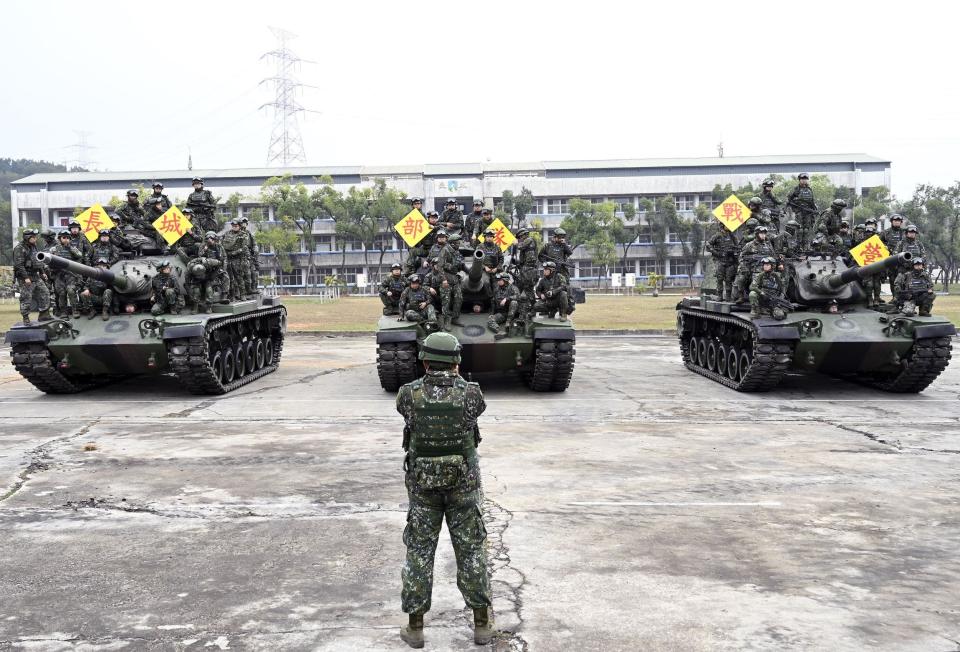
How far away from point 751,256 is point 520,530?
33.0ft

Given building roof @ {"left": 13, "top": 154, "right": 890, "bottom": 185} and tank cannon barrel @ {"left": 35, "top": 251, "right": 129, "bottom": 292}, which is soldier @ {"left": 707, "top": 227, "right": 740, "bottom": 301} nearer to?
tank cannon barrel @ {"left": 35, "top": 251, "right": 129, "bottom": 292}

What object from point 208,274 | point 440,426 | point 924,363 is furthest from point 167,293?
point 924,363

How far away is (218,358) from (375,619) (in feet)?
38.6

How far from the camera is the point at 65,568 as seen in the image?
661 cm

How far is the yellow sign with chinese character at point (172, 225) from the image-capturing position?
1722cm

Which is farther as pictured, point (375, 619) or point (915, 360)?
point (915, 360)

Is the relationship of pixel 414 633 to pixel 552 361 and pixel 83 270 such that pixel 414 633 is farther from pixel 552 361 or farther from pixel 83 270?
pixel 83 270

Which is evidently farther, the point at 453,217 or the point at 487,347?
the point at 453,217

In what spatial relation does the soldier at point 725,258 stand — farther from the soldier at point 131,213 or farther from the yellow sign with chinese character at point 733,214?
the soldier at point 131,213

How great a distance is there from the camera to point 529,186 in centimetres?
8019

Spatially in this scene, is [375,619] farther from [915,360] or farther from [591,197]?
[591,197]

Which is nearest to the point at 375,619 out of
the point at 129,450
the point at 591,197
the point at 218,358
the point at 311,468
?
the point at 311,468

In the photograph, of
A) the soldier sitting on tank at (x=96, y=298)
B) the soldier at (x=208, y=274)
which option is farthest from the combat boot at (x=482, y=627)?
the soldier sitting on tank at (x=96, y=298)

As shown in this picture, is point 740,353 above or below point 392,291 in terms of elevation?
below
